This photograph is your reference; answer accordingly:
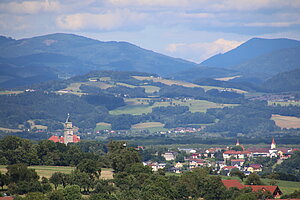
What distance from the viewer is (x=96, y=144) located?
17850 centimetres

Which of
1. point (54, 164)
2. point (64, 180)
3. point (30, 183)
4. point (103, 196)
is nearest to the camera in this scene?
point (103, 196)

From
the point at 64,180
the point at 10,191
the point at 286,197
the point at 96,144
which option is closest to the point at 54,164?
the point at 64,180

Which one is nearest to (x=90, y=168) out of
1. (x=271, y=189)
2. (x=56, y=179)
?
(x=56, y=179)

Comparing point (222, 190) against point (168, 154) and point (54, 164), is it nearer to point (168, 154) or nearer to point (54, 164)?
point (54, 164)

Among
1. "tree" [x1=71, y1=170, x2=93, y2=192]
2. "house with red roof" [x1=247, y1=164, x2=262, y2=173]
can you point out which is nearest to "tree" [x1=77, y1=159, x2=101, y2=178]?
"tree" [x1=71, y1=170, x2=93, y2=192]

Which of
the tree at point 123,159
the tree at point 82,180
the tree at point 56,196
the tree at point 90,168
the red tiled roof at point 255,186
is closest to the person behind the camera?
the tree at point 56,196

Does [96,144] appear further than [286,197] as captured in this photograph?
Yes

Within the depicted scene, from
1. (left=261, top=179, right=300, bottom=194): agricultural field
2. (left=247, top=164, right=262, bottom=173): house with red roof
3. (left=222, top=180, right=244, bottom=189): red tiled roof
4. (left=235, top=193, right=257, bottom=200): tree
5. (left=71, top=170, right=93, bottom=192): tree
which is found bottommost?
(left=247, top=164, right=262, bottom=173): house with red roof

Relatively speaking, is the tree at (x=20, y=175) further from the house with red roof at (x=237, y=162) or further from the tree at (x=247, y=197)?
the house with red roof at (x=237, y=162)

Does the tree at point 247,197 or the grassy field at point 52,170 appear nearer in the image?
the tree at point 247,197

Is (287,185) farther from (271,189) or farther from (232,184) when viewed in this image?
(271,189)

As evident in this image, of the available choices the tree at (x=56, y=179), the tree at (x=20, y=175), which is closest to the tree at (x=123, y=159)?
the tree at (x=56, y=179)

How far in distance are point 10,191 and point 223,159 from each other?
11460 cm

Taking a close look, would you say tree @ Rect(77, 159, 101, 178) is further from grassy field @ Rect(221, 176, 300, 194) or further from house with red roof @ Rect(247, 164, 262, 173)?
house with red roof @ Rect(247, 164, 262, 173)
